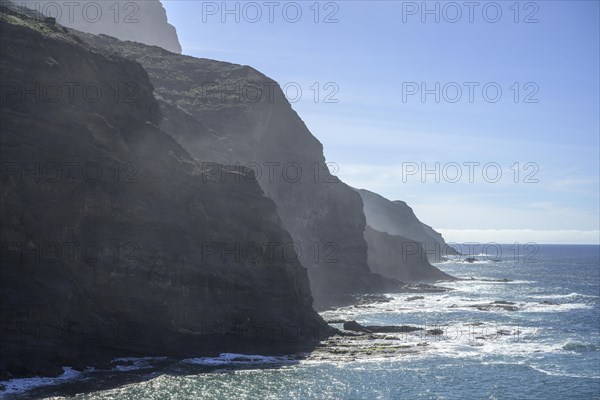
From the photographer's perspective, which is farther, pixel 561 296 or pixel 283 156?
pixel 561 296

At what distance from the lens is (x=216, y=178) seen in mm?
70750

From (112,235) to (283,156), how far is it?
2629 inches

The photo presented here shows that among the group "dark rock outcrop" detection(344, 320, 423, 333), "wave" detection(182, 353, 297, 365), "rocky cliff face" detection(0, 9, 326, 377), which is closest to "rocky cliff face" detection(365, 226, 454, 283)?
"dark rock outcrop" detection(344, 320, 423, 333)

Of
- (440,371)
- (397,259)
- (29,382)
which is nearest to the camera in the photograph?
(29,382)

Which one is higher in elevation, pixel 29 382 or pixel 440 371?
pixel 29 382

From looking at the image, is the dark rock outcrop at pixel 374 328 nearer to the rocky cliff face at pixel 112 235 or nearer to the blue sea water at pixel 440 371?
the blue sea water at pixel 440 371

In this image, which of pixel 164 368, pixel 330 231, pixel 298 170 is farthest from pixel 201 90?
pixel 164 368

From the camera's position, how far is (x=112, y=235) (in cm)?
5956

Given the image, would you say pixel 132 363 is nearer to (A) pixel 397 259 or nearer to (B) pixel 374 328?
(B) pixel 374 328

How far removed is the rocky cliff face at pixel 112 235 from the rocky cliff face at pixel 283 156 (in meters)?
33.7

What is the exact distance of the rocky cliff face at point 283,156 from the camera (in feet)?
373

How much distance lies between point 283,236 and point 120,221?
19.4 m

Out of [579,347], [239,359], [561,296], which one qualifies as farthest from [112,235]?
[561,296]

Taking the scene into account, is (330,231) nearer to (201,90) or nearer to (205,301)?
→ (201,90)
